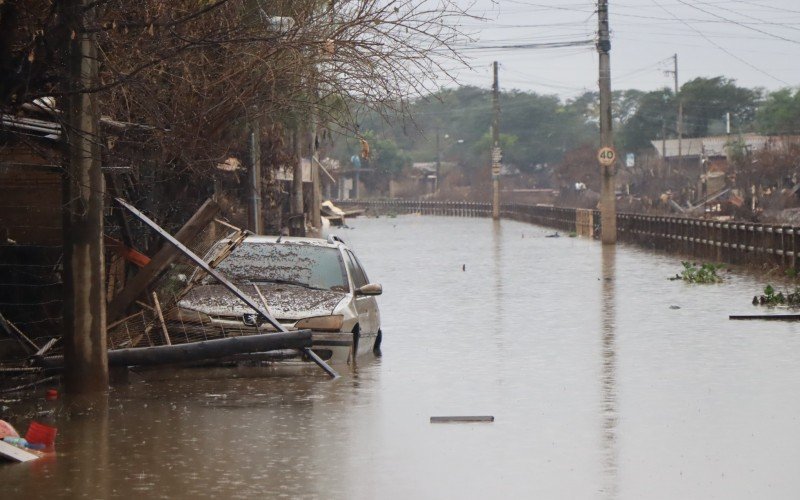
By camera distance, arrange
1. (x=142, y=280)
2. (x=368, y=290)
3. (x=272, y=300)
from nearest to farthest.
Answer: (x=142, y=280)
(x=272, y=300)
(x=368, y=290)

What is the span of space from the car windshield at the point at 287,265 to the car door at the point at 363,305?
0.21m

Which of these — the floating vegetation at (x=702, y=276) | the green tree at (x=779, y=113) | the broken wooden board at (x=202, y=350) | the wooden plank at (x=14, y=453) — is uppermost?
the green tree at (x=779, y=113)

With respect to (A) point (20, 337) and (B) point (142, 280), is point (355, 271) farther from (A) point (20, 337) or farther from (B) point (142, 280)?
(A) point (20, 337)

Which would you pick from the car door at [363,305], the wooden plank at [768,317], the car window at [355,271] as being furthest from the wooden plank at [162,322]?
the wooden plank at [768,317]

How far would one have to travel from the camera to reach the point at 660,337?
59.7ft

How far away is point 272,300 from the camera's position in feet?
47.0

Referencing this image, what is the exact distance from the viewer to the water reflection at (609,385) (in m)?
8.98

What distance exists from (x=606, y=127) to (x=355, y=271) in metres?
30.9

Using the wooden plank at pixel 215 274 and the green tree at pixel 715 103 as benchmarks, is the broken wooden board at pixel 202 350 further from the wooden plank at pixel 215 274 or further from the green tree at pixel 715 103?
the green tree at pixel 715 103

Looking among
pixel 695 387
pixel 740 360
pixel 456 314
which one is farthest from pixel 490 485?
pixel 456 314

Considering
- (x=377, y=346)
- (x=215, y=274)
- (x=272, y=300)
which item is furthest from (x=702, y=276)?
(x=215, y=274)

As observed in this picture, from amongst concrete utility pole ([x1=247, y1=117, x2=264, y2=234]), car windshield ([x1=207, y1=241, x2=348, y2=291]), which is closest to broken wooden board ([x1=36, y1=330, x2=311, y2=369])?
car windshield ([x1=207, y1=241, x2=348, y2=291])

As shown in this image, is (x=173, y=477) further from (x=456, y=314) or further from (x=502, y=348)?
(x=456, y=314)

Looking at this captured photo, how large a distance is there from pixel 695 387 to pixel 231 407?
14.1 ft
